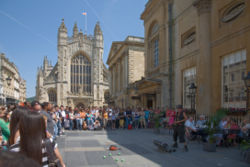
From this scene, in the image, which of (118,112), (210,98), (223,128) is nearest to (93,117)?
(118,112)

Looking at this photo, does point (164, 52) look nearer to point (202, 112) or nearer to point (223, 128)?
point (202, 112)

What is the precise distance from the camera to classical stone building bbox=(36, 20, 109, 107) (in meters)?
58.7

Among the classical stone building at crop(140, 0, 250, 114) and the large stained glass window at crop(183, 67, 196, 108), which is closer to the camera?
the classical stone building at crop(140, 0, 250, 114)

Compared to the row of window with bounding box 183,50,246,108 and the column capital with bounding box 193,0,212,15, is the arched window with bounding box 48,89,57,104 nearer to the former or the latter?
the column capital with bounding box 193,0,212,15

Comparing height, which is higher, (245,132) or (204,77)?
(204,77)

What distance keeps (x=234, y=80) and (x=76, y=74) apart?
53.8 meters

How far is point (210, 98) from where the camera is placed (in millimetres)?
13664

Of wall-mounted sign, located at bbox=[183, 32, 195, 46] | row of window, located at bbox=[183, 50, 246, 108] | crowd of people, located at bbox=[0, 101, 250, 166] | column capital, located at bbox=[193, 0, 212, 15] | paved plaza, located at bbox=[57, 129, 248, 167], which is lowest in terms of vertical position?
paved plaza, located at bbox=[57, 129, 248, 167]

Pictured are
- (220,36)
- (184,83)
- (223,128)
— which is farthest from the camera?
(184,83)

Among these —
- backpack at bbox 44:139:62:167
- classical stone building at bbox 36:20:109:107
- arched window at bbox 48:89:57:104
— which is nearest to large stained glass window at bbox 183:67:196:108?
backpack at bbox 44:139:62:167

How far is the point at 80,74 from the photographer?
62.2m

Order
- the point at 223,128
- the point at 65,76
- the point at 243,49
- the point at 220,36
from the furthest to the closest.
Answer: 1. the point at 65,76
2. the point at 220,36
3. the point at 243,49
4. the point at 223,128

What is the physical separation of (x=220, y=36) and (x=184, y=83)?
516 centimetres

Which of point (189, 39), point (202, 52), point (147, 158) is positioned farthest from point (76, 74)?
point (147, 158)
